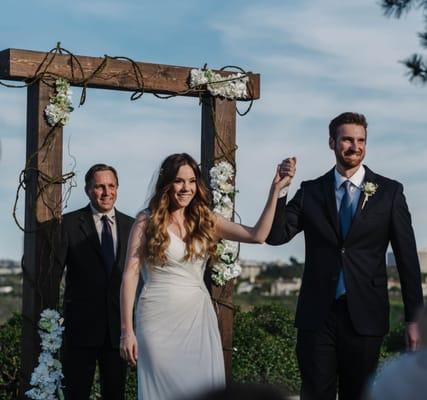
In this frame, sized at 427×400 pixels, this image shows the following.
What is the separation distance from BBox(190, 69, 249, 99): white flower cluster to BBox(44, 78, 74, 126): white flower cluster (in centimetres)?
90

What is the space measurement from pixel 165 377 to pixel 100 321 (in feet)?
2.58

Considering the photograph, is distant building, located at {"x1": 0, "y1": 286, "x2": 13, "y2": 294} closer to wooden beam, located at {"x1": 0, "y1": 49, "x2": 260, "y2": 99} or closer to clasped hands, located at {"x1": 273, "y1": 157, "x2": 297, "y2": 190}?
wooden beam, located at {"x1": 0, "y1": 49, "x2": 260, "y2": 99}

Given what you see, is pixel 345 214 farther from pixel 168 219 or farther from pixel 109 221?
pixel 109 221

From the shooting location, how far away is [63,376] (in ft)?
21.8

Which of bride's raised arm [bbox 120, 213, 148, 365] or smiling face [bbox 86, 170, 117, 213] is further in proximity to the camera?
smiling face [bbox 86, 170, 117, 213]

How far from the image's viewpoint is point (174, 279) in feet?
19.2

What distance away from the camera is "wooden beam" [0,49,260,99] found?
6.57m

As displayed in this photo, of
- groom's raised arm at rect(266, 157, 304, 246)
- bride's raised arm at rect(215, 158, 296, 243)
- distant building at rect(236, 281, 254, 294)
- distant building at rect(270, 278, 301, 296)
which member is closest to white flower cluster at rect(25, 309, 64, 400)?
bride's raised arm at rect(215, 158, 296, 243)

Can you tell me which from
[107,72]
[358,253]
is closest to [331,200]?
[358,253]

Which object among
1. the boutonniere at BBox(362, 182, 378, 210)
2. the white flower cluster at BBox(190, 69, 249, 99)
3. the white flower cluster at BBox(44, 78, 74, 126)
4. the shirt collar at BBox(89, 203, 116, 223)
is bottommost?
the shirt collar at BBox(89, 203, 116, 223)

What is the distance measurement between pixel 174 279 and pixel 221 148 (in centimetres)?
158

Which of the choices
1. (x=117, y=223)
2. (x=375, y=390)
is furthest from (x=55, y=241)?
(x=375, y=390)

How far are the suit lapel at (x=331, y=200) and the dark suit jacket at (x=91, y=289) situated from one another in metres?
1.43

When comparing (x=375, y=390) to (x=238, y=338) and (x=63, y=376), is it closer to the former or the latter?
(x=63, y=376)
